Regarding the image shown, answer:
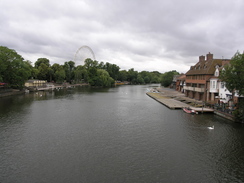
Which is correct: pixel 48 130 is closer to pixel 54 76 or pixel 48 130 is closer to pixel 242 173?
pixel 242 173

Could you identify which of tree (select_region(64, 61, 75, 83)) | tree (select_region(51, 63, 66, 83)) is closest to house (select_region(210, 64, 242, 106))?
tree (select_region(51, 63, 66, 83))

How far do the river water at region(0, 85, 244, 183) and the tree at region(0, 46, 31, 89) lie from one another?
48.1 metres

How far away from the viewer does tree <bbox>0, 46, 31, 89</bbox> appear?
244 feet

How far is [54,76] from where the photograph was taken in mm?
155250

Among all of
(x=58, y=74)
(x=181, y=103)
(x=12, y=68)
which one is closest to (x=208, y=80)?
(x=181, y=103)

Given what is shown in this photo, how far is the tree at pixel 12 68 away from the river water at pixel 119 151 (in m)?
48.1

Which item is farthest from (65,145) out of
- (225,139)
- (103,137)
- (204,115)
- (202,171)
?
(204,115)

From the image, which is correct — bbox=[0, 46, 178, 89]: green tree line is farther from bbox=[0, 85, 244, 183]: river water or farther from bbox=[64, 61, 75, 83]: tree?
bbox=[0, 85, 244, 183]: river water

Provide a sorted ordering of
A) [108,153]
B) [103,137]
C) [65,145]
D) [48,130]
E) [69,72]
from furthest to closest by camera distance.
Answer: [69,72] < [48,130] < [103,137] < [65,145] < [108,153]

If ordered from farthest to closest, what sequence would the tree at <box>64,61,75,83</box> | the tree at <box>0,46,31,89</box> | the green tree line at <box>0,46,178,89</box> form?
the tree at <box>64,61,75,83</box>, the green tree line at <box>0,46,178,89</box>, the tree at <box>0,46,31,89</box>

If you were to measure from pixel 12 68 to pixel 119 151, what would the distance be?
72.8m

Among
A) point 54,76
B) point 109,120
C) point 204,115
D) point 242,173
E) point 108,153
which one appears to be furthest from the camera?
point 54,76

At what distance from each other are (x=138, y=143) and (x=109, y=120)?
532 inches

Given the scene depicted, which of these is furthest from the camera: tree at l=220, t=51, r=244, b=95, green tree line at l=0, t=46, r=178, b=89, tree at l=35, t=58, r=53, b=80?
tree at l=35, t=58, r=53, b=80
